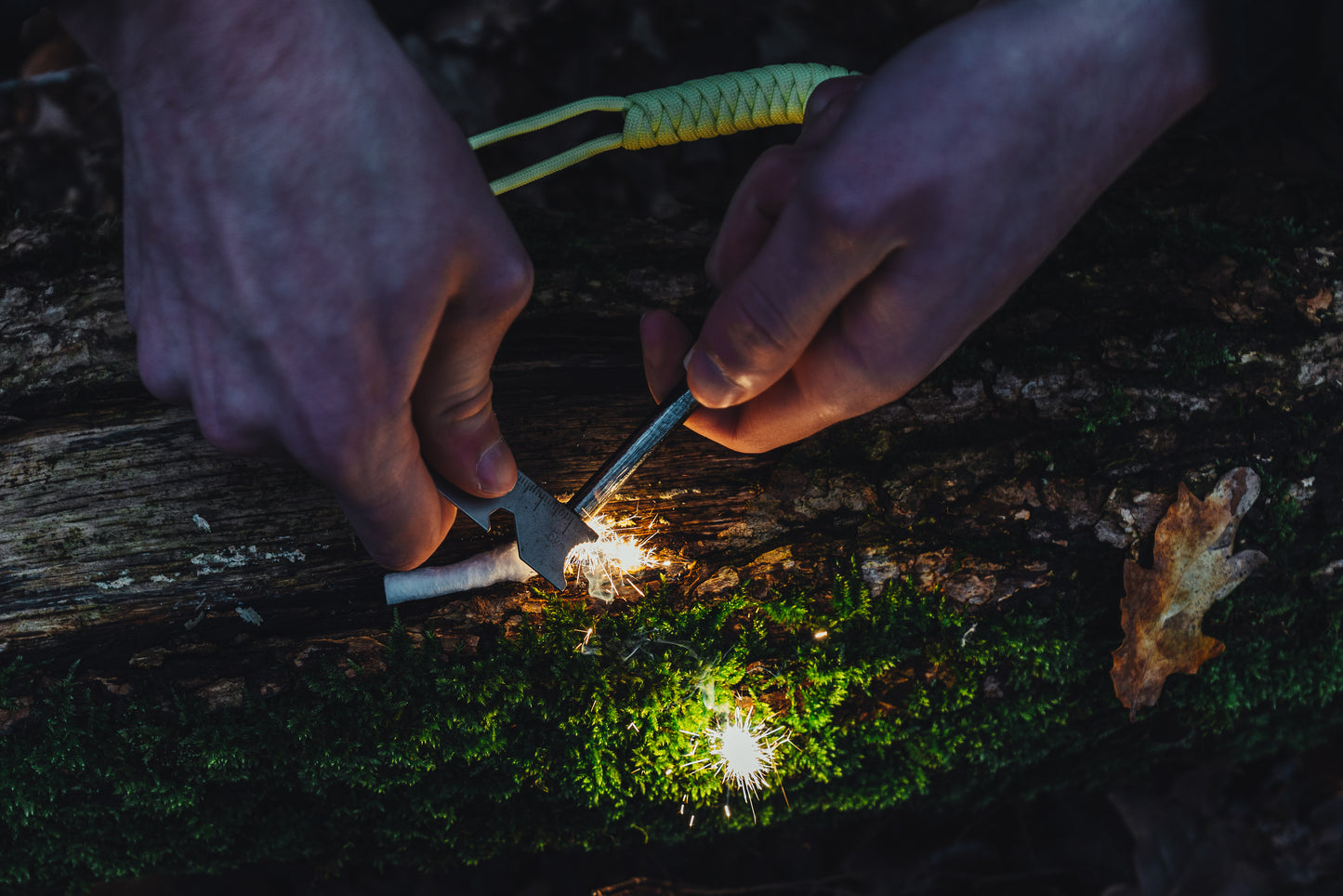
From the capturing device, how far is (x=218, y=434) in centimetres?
151

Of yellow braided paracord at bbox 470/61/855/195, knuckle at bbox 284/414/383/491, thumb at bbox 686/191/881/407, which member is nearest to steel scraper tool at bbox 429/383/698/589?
thumb at bbox 686/191/881/407

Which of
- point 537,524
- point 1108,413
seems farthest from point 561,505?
point 1108,413

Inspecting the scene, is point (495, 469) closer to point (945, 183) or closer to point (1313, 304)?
point (945, 183)

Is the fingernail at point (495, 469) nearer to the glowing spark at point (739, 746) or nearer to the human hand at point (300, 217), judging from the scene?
the human hand at point (300, 217)

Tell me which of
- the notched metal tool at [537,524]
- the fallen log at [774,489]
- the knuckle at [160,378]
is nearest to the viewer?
the knuckle at [160,378]

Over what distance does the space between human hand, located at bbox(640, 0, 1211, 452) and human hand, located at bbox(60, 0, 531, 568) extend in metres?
0.59

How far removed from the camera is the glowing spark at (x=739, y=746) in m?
2.01

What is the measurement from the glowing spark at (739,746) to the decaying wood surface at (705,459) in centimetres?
42

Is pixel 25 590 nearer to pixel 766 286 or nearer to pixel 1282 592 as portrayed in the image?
pixel 766 286

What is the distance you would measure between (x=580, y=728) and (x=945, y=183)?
5.43 feet

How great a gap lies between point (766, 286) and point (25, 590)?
218 centimetres

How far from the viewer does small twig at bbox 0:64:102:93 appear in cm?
316

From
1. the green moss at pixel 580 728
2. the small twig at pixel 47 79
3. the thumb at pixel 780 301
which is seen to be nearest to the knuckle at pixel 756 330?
the thumb at pixel 780 301

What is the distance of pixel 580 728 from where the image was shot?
198 centimetres
